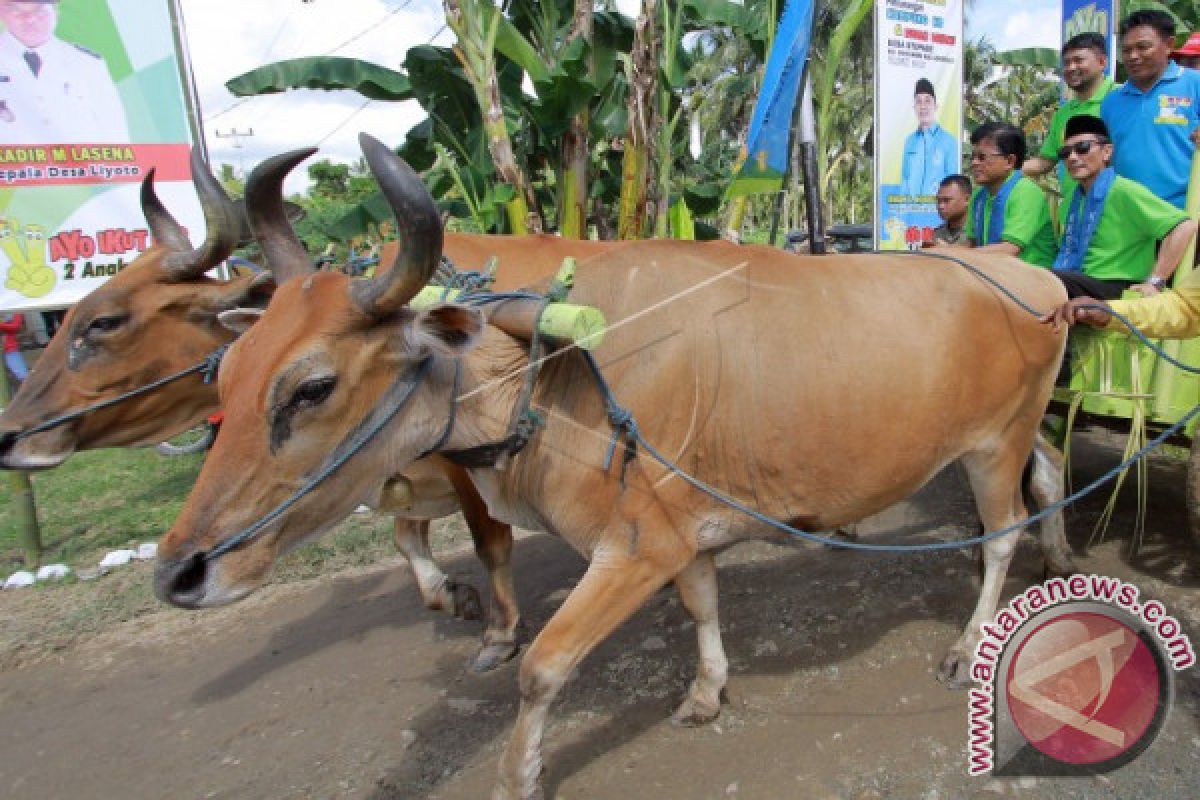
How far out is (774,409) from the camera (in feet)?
8.75

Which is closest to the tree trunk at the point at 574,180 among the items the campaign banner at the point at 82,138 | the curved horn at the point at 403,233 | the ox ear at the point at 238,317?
the campaign banner at the point at 82,138

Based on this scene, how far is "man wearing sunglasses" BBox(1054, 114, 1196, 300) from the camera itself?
11.2ft

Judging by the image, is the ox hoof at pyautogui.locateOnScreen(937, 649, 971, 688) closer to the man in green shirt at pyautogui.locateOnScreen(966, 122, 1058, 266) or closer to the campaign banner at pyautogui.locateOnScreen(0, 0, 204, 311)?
the man in green shirt at pyautogui.locateOnScreen(966, 122, 1058, 266)

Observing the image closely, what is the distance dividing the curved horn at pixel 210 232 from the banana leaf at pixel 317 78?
12.1ft

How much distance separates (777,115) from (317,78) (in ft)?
13.1

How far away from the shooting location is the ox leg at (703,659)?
3084 millimetres

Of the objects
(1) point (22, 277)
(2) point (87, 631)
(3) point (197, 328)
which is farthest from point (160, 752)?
(1) point (22, 277)

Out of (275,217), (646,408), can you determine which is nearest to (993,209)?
(646,408)

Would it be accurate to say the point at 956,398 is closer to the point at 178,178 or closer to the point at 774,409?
the point at 774,409

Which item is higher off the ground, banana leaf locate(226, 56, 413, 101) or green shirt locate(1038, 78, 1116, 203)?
banana leaf locate(226, 56, 413, 101)

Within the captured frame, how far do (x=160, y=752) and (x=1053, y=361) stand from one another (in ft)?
13.2

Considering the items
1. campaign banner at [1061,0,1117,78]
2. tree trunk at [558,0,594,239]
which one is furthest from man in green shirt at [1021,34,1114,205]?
tree trunk at [558,0,594,239]

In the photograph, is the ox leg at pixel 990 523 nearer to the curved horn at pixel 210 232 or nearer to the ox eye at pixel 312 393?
the ox eye at pixel 312 393

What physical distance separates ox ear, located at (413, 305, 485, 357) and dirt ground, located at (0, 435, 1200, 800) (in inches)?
65.0
